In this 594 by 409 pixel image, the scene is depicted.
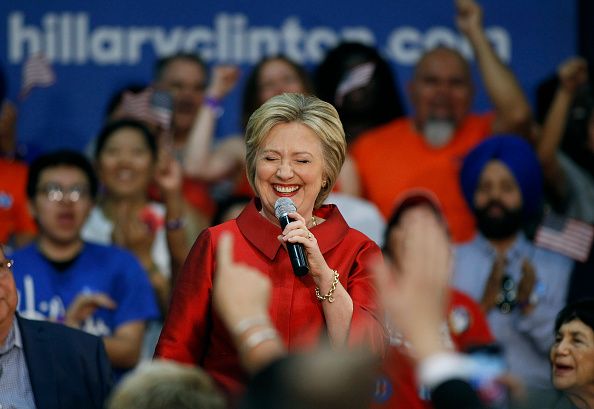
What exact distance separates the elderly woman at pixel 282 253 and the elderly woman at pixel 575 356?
4.13 ft

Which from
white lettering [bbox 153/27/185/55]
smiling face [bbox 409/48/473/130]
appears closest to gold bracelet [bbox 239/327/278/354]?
smiling face [bbox 409/48/473/130]

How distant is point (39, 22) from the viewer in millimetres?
6996

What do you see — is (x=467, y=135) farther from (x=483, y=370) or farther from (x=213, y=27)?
(x=483, y=370)

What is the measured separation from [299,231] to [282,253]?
38 centimetres

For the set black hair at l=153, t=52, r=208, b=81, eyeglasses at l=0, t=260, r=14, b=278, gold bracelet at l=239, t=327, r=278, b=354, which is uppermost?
black hair at l=153, t=52, r=208, b=81

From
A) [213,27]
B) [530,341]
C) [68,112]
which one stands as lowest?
[530,341]

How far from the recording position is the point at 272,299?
11.9 ft

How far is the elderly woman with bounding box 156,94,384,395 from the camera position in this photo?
11.8 feet

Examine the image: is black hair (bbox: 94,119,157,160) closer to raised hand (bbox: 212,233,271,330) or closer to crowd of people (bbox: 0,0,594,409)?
crowd of people (bbox: 0,0,594,409)

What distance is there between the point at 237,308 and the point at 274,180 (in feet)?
2.92

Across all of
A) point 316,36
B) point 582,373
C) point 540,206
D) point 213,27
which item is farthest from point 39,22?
point 582,373

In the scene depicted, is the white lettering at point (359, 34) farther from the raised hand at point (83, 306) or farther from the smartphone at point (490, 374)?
the raised hand at point (83, 306)

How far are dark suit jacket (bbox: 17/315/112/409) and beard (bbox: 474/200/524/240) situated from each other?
2415mm

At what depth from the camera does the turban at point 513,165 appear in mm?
6371
